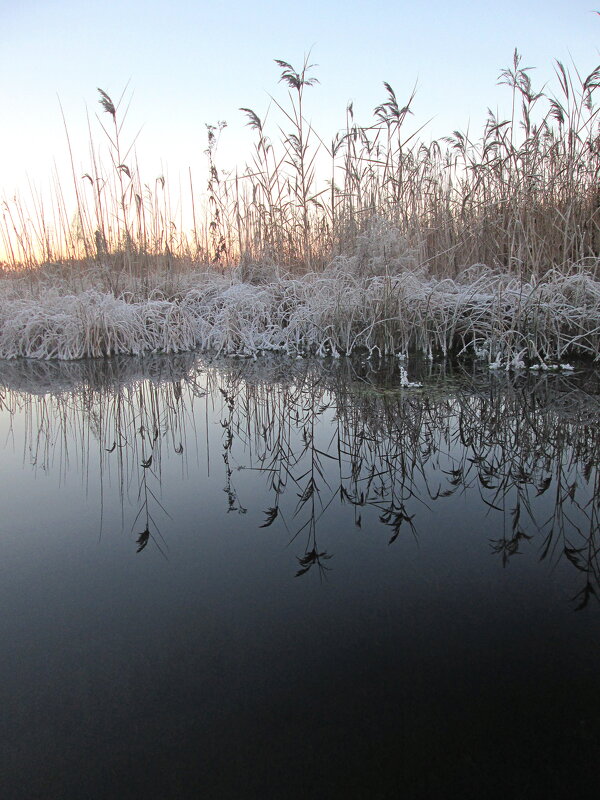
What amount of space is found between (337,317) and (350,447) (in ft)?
5.90

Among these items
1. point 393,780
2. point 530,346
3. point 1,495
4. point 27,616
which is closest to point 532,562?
point 393,780

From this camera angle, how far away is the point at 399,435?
153 centimetres

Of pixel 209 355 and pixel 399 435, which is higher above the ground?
pixel 209 355

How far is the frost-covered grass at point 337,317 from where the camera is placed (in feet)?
8.50

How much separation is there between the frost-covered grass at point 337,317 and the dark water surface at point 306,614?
3.75 ft

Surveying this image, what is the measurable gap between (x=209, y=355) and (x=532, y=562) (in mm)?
2941

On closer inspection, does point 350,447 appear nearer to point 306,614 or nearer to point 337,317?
point 306,614

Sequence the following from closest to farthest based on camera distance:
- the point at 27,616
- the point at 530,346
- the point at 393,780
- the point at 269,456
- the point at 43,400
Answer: the point at 393,780 < the point at 27,616 < the point at 269,456 < the point at 43,400 < the point at 530,346

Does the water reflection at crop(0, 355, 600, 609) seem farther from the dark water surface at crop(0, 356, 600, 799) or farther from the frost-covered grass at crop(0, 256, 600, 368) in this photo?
the frost-covered grass at crop(0, 256, 600, 368)

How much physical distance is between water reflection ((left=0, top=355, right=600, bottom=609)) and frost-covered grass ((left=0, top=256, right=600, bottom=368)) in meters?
0.39

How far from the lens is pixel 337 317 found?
3.14 m

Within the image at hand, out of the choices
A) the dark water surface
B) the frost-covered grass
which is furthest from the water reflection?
the frost-covered grass

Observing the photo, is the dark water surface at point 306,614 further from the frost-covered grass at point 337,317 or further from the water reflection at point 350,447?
the frost-covered grass at point 337,317

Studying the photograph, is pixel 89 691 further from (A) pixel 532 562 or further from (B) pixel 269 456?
(B) pixel 269 456
